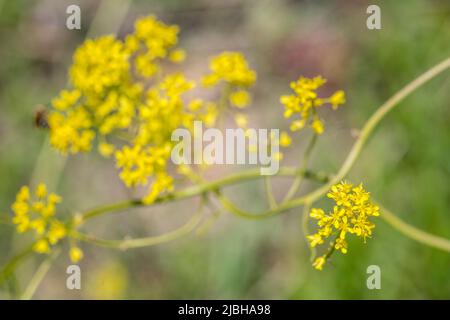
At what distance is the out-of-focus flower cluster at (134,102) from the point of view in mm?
1146

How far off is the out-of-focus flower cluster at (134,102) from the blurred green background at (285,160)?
461mm

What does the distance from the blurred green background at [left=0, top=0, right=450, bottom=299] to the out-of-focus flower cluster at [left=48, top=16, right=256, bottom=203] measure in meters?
0.46

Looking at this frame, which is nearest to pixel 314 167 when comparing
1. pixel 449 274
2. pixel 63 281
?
pixel 449 274

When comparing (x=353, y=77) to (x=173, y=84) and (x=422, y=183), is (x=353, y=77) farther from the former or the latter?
(x=173, y=84)

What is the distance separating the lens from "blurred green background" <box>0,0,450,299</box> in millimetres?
1751

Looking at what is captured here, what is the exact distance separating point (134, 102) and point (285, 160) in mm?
1216

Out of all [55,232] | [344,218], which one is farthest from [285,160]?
[344,218]

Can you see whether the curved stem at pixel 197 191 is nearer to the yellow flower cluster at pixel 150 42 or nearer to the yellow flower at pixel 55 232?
the yellow flower at pixel 55 232

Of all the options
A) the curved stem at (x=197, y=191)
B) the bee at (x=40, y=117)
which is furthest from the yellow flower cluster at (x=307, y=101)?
the bee at (x=40, y=117)

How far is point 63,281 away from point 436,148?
128cm

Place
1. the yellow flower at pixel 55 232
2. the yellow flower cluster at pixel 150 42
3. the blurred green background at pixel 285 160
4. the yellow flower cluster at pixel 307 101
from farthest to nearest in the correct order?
the blurred green background at pixel 285 160 < the yellow flower cluster at pixel 150 42 < the yellow flower at pixel 55 232 < the yellow flower cluster at pixel 307 101

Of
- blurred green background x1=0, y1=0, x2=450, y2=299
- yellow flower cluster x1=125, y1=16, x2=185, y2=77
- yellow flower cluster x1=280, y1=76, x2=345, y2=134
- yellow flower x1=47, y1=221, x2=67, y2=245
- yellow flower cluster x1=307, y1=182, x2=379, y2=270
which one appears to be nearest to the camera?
yellow flower cluster x1=307, y1=182, x2=379, y2=270

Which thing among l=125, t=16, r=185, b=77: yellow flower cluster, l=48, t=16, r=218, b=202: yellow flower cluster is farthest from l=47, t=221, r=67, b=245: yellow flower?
l=125, t=16, r=185, b=77: yellow flower cluster

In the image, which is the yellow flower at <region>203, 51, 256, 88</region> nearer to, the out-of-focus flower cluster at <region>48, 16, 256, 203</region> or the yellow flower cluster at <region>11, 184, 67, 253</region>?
the out-of-focus flower cluster at <region>48, 16, 256, 203</region>
